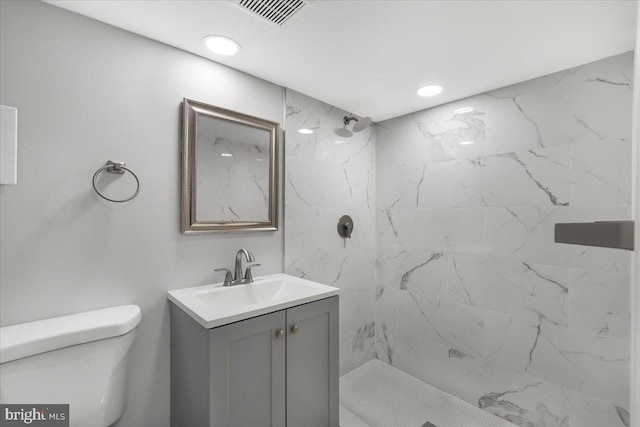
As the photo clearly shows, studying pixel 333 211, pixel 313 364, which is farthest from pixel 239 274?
pixel 333 211

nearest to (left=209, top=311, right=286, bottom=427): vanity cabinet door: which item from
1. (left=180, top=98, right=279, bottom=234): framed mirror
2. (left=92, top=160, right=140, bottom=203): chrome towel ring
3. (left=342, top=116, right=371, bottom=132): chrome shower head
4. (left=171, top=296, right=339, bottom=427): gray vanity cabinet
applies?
(left=171, top=296, right=339, bottom=427): gray vanity cabinet

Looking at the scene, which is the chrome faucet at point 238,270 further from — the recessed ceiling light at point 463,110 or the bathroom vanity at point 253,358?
the recessed ceiling light at point 463,110

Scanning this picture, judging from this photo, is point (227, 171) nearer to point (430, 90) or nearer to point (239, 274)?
point (239, 274)

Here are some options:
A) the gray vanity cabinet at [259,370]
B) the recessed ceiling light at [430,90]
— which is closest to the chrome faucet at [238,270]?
the gray vanity cabinet at [259,370]

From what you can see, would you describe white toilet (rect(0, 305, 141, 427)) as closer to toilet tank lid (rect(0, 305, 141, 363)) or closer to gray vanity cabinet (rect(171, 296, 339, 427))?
toilet tank lid (rect(0, 305, 141, 363))

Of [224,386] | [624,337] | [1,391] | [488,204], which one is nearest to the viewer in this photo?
[1,391]

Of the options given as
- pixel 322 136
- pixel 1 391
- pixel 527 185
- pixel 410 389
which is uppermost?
pixel 322 136

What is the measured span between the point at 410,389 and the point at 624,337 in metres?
1.29

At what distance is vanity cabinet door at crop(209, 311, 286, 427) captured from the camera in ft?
→ 3.62

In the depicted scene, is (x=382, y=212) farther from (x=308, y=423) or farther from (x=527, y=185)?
(x=308, y=423)

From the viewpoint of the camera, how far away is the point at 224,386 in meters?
1.12

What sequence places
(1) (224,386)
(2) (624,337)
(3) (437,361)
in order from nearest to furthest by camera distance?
1. (1) (224,386)
2. (2) (624,337)
3. (3) (437,361)

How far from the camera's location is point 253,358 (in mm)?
1211

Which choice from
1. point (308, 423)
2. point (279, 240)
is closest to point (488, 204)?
point (279, 240)
